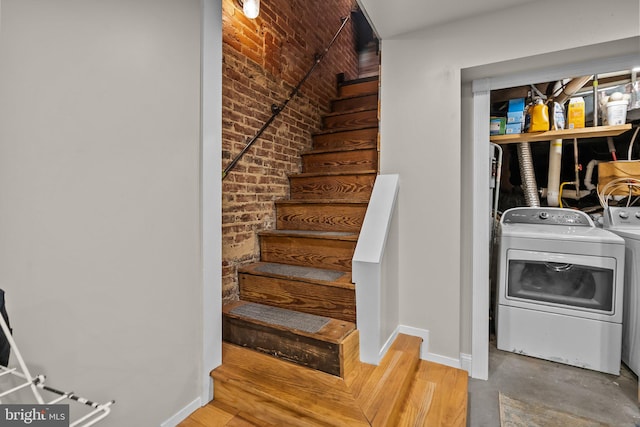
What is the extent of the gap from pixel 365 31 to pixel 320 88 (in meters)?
2.22

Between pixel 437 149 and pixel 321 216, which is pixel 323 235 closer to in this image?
pixel 321 216

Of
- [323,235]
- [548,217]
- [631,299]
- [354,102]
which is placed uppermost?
[354,102]

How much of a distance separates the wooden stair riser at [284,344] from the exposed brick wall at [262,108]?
0.96ft

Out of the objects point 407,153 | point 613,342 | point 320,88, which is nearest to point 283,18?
point 320,88

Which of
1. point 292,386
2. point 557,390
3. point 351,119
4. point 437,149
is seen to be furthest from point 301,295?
point 351,119

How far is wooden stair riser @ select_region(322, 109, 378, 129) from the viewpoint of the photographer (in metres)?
3.07

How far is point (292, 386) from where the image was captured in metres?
1.52

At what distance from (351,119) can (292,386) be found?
8.20 feet

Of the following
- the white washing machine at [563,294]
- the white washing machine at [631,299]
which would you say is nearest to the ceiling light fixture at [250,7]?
the white washing machine at [563,294]

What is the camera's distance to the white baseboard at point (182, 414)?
4.59 feet

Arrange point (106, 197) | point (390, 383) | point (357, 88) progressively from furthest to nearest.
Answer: point (357, 88) → point (390, 383) → point (106, 197)

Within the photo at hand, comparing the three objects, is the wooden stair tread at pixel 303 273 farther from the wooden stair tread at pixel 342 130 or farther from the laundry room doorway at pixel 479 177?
the wooden stair tread at pixel 342 130

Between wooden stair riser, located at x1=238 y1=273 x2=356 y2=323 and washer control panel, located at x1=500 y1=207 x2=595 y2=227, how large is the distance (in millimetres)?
1816

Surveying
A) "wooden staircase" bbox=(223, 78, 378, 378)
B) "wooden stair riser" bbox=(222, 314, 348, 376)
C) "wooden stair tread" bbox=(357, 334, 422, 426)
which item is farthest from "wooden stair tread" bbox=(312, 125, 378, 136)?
"wooden stair riser" bbox=(222, 314, 348, 376)
